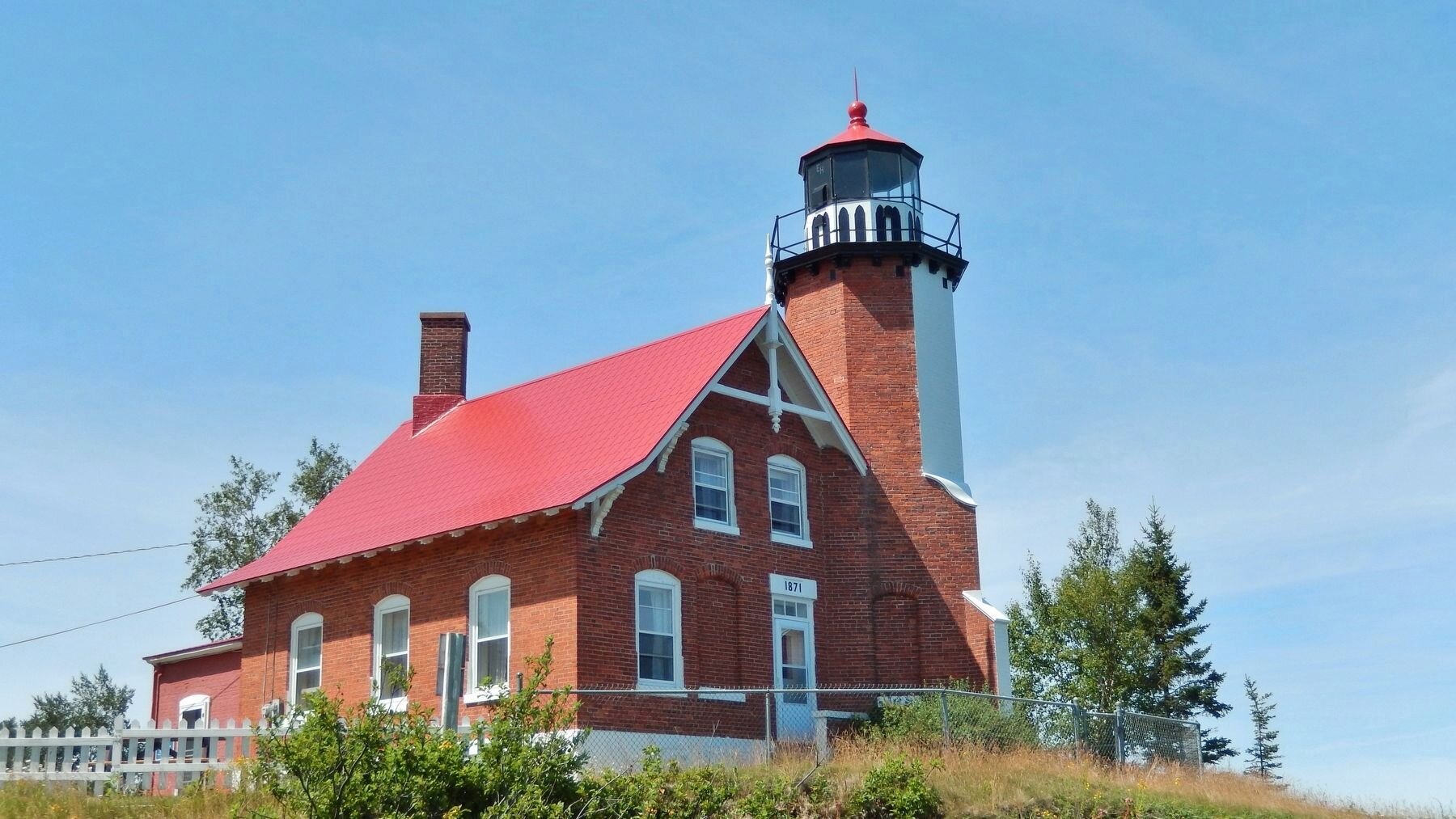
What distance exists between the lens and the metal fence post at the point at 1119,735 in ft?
68.3

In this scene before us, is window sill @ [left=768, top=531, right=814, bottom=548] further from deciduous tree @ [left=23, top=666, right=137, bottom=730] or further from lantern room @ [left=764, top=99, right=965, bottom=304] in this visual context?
deciduous tree @ [left=23, top=666, right=137, bottom=730]

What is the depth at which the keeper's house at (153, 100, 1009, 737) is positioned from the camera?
71.0 feet

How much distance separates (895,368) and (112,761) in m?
14.4

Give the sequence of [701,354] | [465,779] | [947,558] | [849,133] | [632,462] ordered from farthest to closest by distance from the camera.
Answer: [849,133], [947,558], [701,354], [632,462], [465,779]

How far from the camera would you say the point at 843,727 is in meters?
23.4

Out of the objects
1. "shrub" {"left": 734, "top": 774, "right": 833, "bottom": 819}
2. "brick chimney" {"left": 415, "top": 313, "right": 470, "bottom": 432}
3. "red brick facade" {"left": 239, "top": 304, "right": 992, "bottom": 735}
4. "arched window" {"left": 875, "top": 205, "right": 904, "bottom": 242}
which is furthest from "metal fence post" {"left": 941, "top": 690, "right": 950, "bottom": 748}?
"brick chimney" {"left": 415, "top": 313, "right": 470, "bottom": 432}

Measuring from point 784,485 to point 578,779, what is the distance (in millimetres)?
10500

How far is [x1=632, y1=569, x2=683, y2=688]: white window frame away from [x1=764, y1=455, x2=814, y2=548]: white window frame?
2426 mm

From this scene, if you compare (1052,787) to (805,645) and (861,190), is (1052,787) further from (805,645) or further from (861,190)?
(861,190)

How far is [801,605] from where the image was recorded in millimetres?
24500

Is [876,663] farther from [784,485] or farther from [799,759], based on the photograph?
[799,759]

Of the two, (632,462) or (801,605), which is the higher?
(632,462)

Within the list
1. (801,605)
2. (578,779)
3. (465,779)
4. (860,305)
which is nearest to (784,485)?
(801,605)

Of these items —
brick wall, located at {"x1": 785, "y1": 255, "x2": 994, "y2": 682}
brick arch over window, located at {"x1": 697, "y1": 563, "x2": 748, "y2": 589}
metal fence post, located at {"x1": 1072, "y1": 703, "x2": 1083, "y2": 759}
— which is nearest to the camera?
metal fence post, located at {"x1": 1072, "y1": 703, "x2": 1083, "y2": 759}
